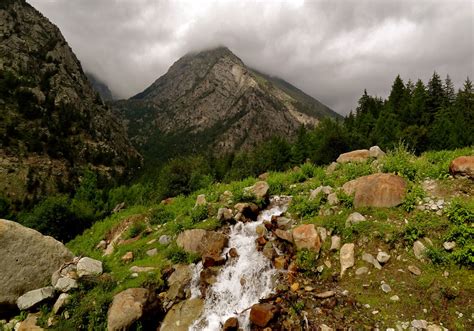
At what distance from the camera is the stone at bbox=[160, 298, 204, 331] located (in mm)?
10320

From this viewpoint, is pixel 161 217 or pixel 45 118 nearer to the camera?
pixel 161 217

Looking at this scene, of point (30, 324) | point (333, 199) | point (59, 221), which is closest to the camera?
point (30, 324)

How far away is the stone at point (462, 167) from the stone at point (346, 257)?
6.03 metres

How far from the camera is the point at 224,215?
15289 mm

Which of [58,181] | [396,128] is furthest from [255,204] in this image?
[58,181]

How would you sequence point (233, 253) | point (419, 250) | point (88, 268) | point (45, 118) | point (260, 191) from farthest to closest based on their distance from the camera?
point (45, 118)
point (260, 191)
point (233, 253)
point (88, 268)
point (419, 250)

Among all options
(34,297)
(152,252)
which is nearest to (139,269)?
(152,252)

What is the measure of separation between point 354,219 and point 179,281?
7818 millimetres

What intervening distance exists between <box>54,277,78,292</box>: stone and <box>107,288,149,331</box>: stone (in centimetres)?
214

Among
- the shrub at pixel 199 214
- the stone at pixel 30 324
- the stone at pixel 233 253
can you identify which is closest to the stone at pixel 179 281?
the stone at pixel 233 253

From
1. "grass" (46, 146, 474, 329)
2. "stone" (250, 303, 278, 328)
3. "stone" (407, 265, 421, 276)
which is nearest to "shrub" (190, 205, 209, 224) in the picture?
"grass" (46, 146, 474, 329)

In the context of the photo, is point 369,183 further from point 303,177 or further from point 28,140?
point 28,140

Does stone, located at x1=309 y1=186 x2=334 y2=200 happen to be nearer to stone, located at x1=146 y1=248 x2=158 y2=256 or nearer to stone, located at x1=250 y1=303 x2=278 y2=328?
stone, located at x1=250 y1=303 x2=278 y2=328

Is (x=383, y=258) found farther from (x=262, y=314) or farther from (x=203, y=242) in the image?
(x=203, y=242)
